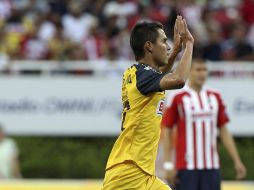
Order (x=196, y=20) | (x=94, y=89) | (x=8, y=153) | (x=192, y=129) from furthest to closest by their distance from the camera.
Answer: (x=196, y=20), (x=94, y=89), (x=8, y=153), (x=192, y=129)

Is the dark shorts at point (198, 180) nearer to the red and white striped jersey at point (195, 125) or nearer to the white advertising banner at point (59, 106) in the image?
the red and white striped jersey at point (195, 125)

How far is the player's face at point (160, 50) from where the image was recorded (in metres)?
7.42

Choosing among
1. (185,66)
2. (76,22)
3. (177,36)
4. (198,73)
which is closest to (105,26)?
(76,22)

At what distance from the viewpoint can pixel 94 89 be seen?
635 inches

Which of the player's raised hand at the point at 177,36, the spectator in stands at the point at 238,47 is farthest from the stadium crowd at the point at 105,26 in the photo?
the player's raised hand at the point at 177,36

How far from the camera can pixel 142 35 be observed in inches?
292

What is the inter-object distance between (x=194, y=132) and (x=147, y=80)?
2.91m

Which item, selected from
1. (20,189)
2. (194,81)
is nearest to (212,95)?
(194,81)

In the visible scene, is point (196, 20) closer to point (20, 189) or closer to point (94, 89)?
point (94, 89)

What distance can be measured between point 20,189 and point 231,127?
5.03 meters

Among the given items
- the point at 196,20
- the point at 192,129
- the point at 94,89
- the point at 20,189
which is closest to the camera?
the point at 192,129

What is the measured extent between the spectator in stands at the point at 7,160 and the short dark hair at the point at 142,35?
25.8 feet

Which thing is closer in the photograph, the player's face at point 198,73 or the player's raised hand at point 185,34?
the player's raised hand at point 185,34

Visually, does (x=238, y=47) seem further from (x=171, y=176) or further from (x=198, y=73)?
(x=171, y=176)
